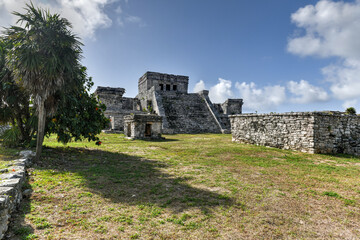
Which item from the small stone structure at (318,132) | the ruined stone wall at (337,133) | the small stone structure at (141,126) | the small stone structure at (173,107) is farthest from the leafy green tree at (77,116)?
the small stone structure at (173,107)

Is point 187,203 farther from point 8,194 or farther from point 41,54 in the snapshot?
point 41,54

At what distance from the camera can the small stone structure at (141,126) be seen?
14.3 metres

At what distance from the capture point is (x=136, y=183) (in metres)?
4.50

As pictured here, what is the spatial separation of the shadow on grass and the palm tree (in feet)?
4.46

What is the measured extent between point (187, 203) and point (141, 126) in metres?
11.4

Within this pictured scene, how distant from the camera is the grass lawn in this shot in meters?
2.69

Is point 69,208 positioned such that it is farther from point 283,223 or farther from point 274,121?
point 274,121

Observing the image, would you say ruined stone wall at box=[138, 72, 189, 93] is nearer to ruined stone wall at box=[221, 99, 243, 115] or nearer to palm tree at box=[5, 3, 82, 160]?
ruined stone wall at box=[221, 99, 243, 115]

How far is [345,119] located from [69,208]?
36.7ft

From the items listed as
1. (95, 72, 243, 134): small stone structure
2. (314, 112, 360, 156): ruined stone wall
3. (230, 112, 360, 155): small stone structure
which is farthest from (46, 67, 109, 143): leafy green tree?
(95, 72, 243, 134): small stone structure

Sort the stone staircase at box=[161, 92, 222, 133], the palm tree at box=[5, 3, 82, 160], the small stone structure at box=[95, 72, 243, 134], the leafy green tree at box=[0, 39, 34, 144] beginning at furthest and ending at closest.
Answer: the stone staircase at box=[161, 92, 222, 133], the small stone structure at box=[95, 72, 243, 134], the leafy green tree at box=[0, 39, 34, 144], the palm tree at box=[5, 3, 82, 160]

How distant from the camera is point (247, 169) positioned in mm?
5941

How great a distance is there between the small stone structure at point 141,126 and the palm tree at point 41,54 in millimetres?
8343

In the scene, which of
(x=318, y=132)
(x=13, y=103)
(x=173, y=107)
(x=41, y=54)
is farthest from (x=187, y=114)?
(x=41, y=54)
